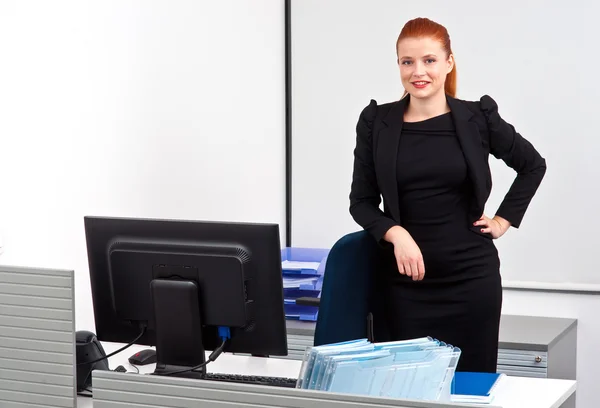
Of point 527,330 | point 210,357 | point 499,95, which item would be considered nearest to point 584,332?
point 527,330

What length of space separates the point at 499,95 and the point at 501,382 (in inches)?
65.5

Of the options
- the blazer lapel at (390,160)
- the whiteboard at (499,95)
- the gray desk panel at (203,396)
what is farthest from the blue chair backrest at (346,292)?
the whiteboard at (499,95)

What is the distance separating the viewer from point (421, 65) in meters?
2.38

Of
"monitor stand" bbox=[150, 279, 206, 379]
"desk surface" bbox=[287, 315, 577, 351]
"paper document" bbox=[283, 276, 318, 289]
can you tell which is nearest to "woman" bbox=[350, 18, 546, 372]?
"desk surface" bbox=[287, 315, 577, 351]

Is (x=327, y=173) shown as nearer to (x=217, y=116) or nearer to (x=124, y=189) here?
(x=217, y=116)

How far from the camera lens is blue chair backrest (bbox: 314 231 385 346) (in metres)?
2.20

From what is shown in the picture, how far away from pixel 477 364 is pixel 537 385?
352mm

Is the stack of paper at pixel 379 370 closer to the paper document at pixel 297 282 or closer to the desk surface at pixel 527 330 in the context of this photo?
the desk surface at pixel 527 330

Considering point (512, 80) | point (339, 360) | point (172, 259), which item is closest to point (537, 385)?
point (339, 360)

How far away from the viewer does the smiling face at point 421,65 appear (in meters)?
2.38

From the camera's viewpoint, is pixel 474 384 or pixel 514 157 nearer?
pixel 474 384

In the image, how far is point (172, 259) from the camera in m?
1.92

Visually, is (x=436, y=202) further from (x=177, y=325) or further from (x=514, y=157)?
(x=177, y=325)

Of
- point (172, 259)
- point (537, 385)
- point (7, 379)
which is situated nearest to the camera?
point (7, 379)
